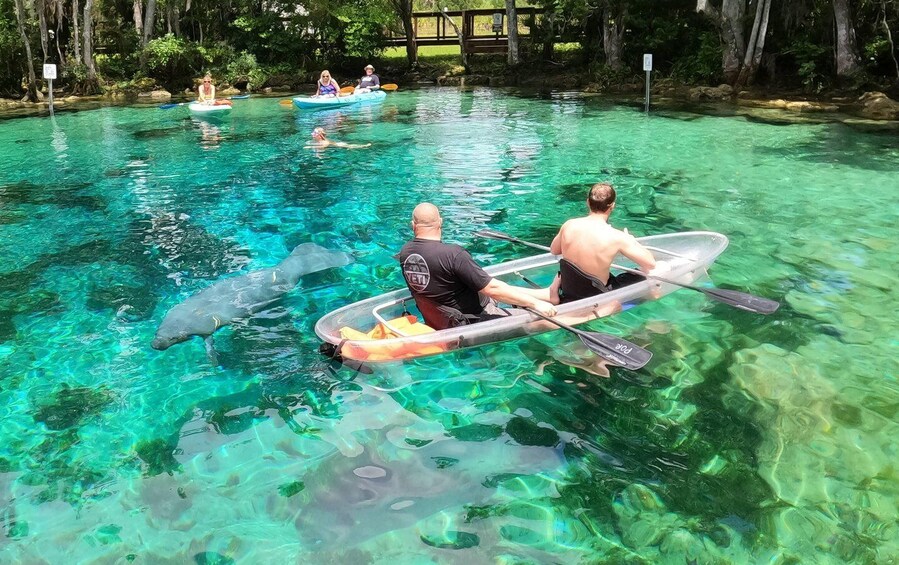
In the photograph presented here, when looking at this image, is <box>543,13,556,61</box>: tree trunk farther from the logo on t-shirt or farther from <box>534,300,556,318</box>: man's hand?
the logo on t-shirt

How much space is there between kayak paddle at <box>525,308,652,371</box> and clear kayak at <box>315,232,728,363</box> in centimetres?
39

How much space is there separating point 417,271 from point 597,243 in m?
1.57

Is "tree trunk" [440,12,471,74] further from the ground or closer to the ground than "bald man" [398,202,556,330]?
further from the ground

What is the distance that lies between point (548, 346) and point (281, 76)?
28653 mm

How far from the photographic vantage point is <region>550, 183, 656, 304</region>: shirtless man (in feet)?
17.5

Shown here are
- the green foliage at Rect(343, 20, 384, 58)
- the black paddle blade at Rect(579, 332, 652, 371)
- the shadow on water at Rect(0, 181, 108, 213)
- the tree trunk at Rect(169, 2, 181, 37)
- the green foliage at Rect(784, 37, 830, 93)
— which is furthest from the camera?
the green foliage at Rect(343, 20, 384, 58)

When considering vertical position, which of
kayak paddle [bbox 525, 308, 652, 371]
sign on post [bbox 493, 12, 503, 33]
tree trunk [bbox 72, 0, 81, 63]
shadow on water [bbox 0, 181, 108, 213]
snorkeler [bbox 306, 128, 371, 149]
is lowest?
kayak paddle [bbox 525, 308, 652, 371]

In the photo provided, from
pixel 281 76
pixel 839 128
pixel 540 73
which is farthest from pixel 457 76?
pixel 839 128

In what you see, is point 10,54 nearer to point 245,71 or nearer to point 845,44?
point 245,71

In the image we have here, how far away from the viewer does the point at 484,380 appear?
5.19 m

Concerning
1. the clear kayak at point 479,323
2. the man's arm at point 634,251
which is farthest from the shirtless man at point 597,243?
the clear kayak at point 479,323

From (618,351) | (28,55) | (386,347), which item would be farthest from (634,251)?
(28,55)

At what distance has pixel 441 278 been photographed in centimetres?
502

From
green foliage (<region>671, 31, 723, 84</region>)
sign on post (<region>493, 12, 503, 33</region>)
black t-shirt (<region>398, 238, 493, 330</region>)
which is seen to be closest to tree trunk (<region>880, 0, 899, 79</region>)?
green foliage (<region>671, 31, 723, 84</region>)
